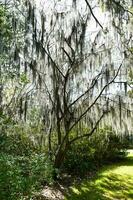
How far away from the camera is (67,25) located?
13.6 metres

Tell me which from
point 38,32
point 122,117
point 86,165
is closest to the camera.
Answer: point 38,32

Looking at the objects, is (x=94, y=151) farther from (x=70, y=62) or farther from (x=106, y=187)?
(x=70, y=62)

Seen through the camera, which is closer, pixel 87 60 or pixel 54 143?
pixel 87 60

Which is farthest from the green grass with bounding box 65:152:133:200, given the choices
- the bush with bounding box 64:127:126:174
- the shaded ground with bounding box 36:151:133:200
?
the bush with bounding box 64:127:126:174

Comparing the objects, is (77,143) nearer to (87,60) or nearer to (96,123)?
(96,123)

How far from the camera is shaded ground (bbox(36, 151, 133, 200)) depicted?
39.8 feet

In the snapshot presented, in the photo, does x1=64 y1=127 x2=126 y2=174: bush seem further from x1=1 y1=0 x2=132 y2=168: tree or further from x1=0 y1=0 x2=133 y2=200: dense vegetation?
x1=1 y1=0 x2=132 y2=168: tree

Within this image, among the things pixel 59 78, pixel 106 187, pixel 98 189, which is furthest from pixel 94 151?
pixel 59 78

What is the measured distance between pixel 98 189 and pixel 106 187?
59 cm

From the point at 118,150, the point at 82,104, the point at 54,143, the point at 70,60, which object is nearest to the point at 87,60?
the point at 70,60

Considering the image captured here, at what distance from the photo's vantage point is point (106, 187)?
556 inches

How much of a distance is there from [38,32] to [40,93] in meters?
2.35

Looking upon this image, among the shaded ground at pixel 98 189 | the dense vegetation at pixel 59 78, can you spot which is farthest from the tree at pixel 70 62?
the shaded ground at pixel 98 189

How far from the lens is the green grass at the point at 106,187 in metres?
12.4
